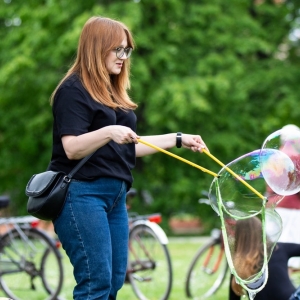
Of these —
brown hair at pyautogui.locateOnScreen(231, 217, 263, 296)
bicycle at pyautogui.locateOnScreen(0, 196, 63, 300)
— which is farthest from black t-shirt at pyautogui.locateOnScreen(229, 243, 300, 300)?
bicycle at pyautogui.locateOnScreen(0, 196, 63, 300)

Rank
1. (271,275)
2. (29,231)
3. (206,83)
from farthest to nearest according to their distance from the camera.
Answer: (206,83) < (29,231) < (271,275)

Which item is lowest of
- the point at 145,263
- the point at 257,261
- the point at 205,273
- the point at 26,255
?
the point at 205,273

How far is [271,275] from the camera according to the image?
471 centimetres

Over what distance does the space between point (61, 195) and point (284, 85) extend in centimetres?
1423

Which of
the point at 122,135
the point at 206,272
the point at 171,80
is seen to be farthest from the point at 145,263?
the point at 171,80

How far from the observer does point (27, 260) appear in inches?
281

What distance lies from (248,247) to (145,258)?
2987 millimetres

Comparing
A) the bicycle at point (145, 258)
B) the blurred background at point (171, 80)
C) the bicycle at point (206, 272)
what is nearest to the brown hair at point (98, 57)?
the bicycle at point (145, 258)

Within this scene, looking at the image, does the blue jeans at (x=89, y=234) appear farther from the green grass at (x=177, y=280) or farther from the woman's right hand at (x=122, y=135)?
the green grass at (x=177, y=280)

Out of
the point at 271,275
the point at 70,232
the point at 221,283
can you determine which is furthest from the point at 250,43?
A: the point at 70,232

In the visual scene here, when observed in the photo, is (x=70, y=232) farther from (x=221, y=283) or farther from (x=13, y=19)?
(x=13, y=19)

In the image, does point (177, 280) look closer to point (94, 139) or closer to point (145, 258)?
point (145, 258)

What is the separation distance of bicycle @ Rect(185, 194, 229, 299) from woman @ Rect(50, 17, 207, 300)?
3.58 meters

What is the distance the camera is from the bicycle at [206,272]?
24.6 ft
